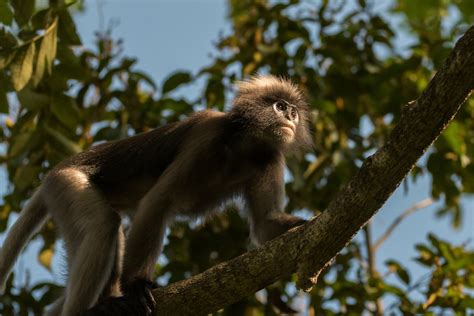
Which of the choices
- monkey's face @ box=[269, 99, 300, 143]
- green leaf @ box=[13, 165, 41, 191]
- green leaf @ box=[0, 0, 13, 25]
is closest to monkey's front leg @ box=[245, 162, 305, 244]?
monkey's face @ box=[269, 99, 300, 143]

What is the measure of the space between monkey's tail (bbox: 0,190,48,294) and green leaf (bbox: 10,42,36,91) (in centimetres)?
88

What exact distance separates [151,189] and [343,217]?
1712 mm

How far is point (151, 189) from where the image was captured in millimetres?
5230

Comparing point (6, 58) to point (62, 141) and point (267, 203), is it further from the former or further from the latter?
point (267, 203)

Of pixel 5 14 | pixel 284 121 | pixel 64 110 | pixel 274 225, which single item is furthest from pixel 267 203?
pixel 5 14

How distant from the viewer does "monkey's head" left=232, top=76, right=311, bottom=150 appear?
592 centimetres

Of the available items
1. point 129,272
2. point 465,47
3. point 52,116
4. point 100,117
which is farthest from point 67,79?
point 465,47

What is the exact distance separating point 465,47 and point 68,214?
2966 millimetres

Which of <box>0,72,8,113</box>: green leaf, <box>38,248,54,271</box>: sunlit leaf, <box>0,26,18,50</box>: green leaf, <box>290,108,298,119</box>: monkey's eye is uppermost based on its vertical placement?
<box>0,26,18,50</box>: green leaf

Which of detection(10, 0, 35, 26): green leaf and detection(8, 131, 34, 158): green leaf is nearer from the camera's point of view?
detection(10, 0, 35, 26): green leaf

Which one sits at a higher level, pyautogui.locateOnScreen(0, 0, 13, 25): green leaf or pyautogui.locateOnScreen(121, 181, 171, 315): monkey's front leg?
pyautogui.locateOnScreen(0, 0, 13, 25): green leaf

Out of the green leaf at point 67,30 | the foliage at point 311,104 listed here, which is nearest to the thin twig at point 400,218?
the foliage at point 311,104

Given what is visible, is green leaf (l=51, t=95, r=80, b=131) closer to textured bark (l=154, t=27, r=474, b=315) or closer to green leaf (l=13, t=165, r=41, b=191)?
green leaf (l=13, t=165, r=41, b=191)

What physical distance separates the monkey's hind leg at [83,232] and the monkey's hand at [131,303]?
156 mm
